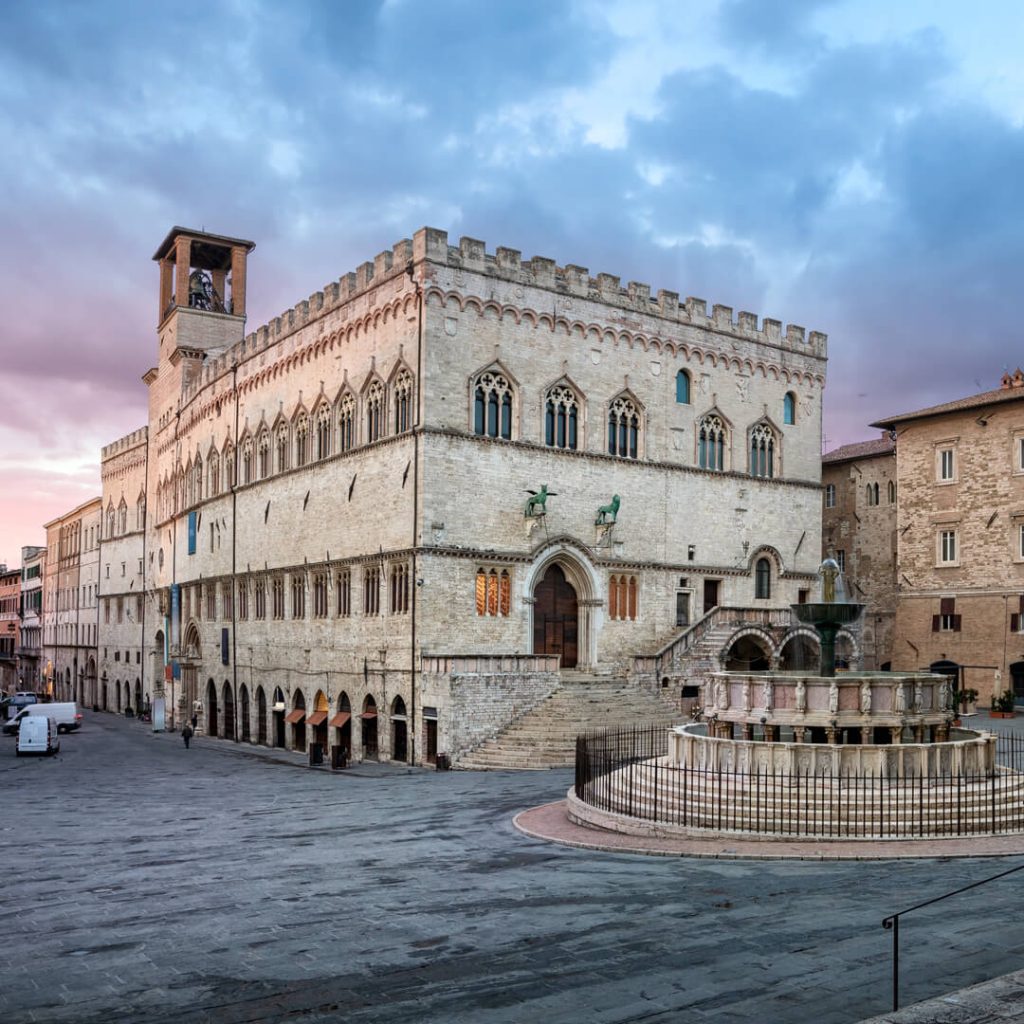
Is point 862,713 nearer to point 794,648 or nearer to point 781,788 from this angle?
point 781,788

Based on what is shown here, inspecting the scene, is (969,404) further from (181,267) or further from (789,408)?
(181,267)

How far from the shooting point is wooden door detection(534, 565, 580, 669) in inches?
1569

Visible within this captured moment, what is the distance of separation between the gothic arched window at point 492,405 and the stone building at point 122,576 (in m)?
38.8

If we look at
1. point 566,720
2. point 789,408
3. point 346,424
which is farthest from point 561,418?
point 789,408

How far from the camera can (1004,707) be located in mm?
43344

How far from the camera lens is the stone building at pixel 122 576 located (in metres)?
71.8

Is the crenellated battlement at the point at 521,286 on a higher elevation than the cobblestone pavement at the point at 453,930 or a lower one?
higher

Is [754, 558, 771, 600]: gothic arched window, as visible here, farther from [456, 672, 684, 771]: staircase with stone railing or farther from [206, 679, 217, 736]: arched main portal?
[206, 679, 217, 736]: arched main portal

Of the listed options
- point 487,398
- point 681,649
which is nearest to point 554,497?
point 487,398

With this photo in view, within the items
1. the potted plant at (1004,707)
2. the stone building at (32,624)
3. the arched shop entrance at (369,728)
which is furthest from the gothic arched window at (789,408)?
the stone building at (32,624)

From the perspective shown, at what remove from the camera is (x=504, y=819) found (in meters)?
22.5

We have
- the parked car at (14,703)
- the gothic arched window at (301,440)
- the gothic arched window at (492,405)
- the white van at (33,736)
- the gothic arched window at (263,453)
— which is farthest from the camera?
the parked car at (14,703)

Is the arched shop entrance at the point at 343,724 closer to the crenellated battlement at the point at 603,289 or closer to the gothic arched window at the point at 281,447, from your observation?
the gothic arched window at the point at 281,447

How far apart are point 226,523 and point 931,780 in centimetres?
3958
